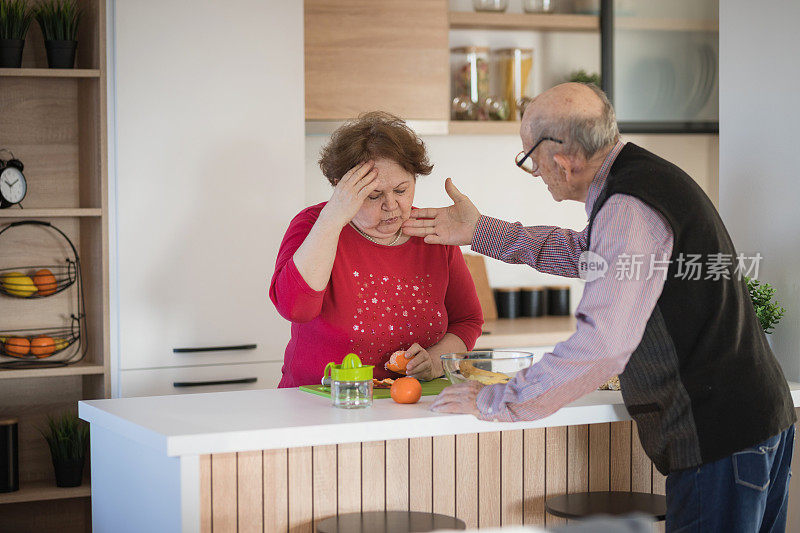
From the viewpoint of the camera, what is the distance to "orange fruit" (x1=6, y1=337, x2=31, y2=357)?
311 centimetres

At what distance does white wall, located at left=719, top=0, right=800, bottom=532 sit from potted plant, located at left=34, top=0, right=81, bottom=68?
209 centimetres

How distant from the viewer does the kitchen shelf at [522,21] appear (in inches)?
152

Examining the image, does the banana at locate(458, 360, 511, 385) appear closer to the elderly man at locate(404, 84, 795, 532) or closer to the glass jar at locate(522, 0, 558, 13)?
the elderly man at locate(404, 84, 795, 532)

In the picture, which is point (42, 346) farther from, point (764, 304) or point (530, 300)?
point (764, 304)

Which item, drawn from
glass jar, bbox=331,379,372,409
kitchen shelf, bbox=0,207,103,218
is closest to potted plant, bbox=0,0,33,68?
kitchen shelf, bbox=0,207,103,218

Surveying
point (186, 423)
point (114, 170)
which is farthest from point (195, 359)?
point (186, 423)

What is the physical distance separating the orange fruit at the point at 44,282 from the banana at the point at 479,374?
1826 mm

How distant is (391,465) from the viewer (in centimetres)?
184

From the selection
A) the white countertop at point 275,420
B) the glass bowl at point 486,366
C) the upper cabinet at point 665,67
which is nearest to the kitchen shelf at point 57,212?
the white countertop at point 275,420

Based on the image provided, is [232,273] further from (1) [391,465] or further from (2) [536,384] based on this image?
A: (2) [536,384]

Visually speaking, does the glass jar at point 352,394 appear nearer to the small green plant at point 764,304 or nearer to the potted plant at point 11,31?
the small green plant at point 764,304

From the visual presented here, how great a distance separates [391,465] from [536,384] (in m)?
0.36

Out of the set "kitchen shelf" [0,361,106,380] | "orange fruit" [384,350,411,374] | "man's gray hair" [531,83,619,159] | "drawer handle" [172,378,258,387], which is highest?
"man's gray hair" [531,83,619,159]

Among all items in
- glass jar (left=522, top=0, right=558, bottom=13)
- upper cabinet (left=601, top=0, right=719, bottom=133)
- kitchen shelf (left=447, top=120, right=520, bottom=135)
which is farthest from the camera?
upper cabinet (left=601, top=0, right=719, bottom=133)
